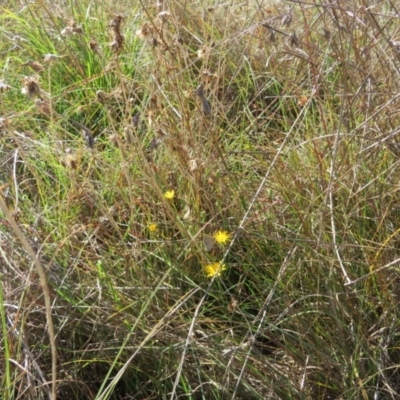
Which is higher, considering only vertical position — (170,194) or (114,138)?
(114,138)

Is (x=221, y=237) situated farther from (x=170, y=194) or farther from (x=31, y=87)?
(x=31, y=87)

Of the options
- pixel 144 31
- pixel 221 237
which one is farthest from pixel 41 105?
pixel 221 237

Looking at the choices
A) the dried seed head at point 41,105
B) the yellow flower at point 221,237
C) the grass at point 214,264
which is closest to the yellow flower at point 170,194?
the grass at point 214,264

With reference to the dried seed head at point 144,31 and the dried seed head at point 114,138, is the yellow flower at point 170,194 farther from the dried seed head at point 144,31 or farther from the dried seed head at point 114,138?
the dried seed head at point 144,31

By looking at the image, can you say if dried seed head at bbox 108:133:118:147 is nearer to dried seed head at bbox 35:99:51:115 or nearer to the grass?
the grass

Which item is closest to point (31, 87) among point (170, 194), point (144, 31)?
point (144, 31)

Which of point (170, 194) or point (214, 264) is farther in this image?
point (170, 194)

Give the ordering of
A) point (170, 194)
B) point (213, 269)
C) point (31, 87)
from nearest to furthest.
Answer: point (31, 87)
point (213, 269)
point (170, 194)

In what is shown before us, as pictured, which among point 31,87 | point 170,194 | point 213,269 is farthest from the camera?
point 170,194

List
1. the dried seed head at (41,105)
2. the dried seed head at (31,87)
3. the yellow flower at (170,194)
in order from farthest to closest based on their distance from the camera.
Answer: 1. the yellow flower at (170,194)
2. the dried seed head at (41,105)
3. the dried seed head at (31,87)

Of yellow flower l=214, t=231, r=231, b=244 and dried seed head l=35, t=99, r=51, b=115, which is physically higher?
dried seed head l=35, t=99, r=51, b=115

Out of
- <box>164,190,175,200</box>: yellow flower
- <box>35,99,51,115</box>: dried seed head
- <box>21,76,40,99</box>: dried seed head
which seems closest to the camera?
<box>21,76,40,99</box>: dried seed head

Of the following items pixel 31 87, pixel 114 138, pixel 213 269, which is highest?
pixel 31 87

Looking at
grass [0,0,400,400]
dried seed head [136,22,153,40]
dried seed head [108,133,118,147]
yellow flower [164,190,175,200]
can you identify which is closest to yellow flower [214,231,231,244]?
grass [0,0,400,400]
